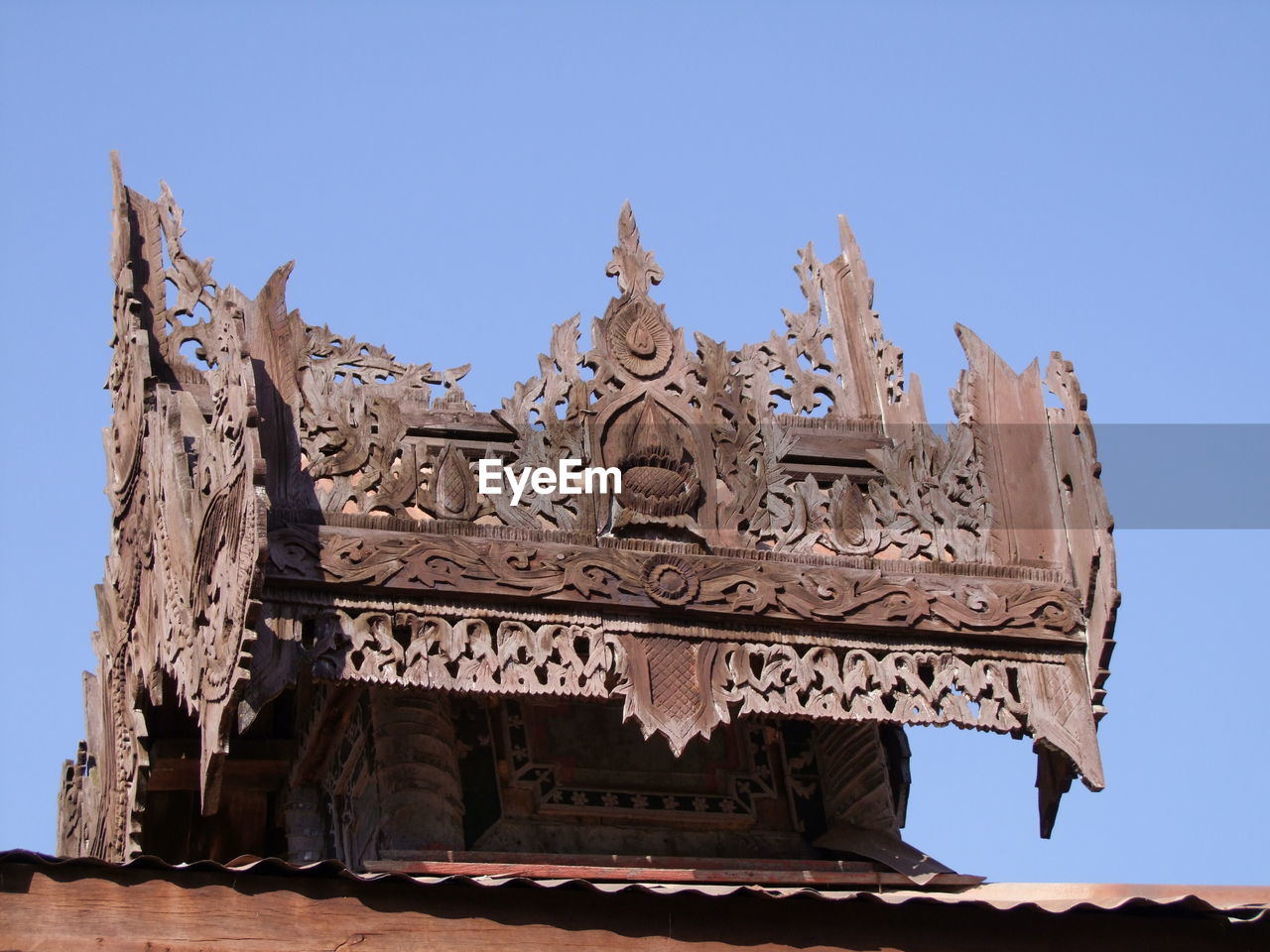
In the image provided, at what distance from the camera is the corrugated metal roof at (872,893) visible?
24.9ft

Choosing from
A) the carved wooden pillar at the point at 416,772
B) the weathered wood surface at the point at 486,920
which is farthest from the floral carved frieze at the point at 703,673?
the weathered wood surface at the point at 486,920

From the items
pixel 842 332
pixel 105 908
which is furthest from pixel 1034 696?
pixel 105 908

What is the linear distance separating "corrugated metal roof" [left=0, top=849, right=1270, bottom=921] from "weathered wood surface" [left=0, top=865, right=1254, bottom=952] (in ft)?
0.13

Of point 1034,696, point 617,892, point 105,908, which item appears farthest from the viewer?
point 1034,696

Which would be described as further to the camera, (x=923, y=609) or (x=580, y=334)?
(x=580, y=334)

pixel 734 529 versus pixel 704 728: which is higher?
pixel 734 529

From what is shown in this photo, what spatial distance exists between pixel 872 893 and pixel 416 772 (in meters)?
2.98

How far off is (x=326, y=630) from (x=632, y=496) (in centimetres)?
179

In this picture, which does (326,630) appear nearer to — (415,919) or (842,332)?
(415,919)

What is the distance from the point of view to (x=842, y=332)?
1191cm

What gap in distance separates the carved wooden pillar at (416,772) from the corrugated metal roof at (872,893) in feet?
5.40

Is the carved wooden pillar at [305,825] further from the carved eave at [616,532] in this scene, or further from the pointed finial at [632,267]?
the pointed finial at [632,267]

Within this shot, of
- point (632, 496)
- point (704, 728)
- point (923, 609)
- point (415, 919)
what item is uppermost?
point (632, 496)

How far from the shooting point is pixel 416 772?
34.1ft
